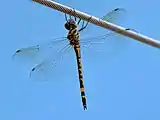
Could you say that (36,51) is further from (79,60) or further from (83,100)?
(83,100)

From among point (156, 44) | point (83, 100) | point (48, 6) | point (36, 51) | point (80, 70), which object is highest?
point (36, 51)

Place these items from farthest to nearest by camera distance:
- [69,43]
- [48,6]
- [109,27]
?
[69,43] < [109,27] < [48,6]

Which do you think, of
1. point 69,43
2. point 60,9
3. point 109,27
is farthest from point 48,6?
point 69,43

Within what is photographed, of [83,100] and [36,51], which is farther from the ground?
[36,51]

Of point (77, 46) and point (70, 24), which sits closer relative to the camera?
point (70, 24)

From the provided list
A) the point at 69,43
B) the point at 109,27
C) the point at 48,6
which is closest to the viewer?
the point at 48,6

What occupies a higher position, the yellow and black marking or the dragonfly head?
the dragonfly head

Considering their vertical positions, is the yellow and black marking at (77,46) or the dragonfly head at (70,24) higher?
the dragonfly head at (70,24)

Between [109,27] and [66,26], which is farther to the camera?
[66,26]

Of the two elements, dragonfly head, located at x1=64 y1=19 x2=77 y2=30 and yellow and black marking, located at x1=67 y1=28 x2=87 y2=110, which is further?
yellow and black marking, located at x1=67 y1=28 x2=87 y2=110

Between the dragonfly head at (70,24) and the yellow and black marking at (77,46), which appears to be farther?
the yellow and black marking at (77,46)
